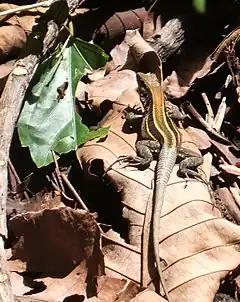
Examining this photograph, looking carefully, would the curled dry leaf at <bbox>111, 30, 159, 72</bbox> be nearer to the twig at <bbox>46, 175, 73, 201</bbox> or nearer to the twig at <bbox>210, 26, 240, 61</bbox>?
the twig at <bbox>210, 26, 240, 61</bbox>

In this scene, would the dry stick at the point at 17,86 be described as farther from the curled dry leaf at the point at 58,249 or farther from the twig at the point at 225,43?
the twig at the point at 225,43

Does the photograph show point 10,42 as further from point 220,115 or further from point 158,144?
point 220,115

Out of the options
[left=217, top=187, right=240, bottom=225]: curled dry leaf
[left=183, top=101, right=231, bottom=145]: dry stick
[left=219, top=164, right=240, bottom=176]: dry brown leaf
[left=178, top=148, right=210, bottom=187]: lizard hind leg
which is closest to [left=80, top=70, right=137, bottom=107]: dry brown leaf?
[left=183, top=101, right=231, bottom=145]: dry stick

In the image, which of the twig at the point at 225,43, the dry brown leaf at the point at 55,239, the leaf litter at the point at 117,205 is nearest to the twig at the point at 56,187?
the leaf litter at the point at 117,205

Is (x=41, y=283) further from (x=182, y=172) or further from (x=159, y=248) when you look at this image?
(x=182, y=172)

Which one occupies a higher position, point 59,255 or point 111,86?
point 111,86

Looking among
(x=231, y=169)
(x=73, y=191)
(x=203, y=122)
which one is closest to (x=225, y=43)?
(x=203, y=122)

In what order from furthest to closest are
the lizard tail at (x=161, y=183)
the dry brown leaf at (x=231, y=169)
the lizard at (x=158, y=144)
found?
1. the dry brown leaf at (x=231, y=169)
2. the lizard at (x=158, y=144)
3. the lizard tail at (x=161, y=183)
